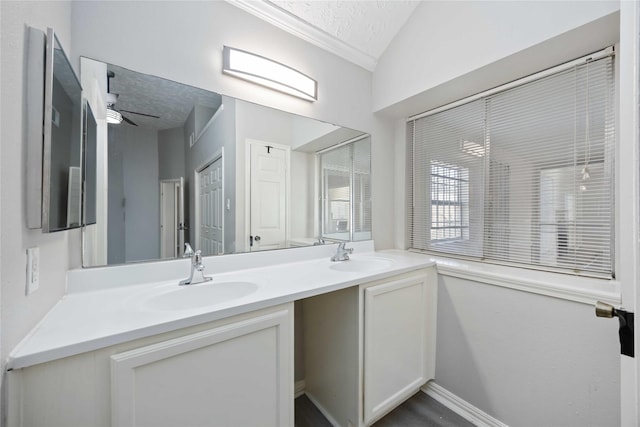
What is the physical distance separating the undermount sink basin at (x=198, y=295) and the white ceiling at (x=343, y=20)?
153 centimetres

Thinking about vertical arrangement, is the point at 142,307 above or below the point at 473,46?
below

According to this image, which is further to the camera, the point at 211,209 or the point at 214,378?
the point at 211,209

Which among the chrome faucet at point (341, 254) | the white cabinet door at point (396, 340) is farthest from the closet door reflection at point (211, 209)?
the white cabinet door at point (396, 340)

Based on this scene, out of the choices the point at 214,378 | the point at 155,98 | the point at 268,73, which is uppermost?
the point at 268,73

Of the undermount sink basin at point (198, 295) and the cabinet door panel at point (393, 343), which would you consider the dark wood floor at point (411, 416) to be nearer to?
the cabinet door panel at point (393, 343)

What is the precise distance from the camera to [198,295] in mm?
1212

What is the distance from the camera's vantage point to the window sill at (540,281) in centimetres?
116

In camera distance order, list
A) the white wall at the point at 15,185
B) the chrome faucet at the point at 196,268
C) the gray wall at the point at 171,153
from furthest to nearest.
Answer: the gray wall at the point at 171,153
the chrome faucet at the point at 196,268
the white wall at the point at 15,185

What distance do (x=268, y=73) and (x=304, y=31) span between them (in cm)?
43

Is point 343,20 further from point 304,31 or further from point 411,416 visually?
point 411,416

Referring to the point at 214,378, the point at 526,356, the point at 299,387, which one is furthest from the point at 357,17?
the point at 299,387

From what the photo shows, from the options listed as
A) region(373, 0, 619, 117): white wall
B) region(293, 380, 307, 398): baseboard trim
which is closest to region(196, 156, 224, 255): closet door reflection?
region(293, 380, 307, 398): baseboard trim

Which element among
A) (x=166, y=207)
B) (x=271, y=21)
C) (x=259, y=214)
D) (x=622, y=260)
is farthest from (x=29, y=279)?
(x=271, y=21)

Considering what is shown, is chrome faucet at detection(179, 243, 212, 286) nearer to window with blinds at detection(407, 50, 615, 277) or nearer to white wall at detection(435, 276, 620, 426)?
white wall at detection(435, 276, 620, 426)
